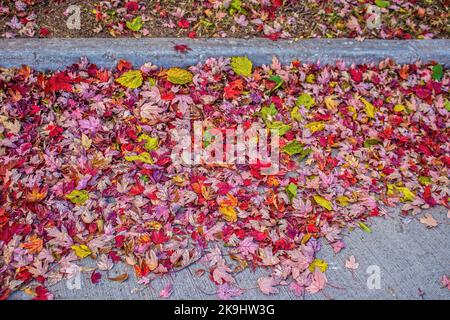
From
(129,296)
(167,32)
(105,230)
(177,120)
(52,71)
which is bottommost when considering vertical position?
(129,296)

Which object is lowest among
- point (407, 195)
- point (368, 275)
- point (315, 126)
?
point (368, 275)

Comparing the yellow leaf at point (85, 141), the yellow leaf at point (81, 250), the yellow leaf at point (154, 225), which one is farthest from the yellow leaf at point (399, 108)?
the yellow leaf at point (81, 250)

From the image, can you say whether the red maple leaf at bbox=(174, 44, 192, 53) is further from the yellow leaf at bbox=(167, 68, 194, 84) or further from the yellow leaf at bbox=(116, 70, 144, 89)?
the yellow leaf at bbox=(116, 70, 144, 89)

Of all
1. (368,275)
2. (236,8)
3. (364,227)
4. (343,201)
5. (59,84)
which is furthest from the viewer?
(236,8)

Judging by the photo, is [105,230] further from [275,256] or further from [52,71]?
[52,71]

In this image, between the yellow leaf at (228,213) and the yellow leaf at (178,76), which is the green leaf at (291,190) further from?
the yellow leaf at (178,76)

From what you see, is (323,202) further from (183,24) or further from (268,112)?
(183,24)

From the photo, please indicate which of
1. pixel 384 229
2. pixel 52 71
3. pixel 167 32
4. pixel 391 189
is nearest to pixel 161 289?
pixel 384 229

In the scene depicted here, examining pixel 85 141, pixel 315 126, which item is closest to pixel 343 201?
pixel 315 126
